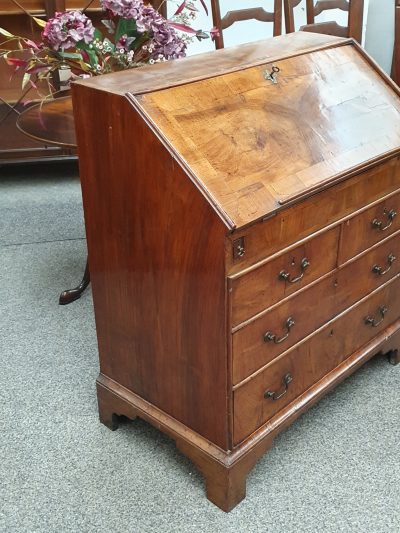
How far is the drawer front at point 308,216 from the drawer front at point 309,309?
0.16 m

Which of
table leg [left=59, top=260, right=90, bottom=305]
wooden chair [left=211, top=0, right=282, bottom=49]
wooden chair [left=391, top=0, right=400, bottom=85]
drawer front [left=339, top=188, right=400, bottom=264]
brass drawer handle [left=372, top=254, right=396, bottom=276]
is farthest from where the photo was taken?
wooden chair [left=211, top=0, right=282, bottom=49]

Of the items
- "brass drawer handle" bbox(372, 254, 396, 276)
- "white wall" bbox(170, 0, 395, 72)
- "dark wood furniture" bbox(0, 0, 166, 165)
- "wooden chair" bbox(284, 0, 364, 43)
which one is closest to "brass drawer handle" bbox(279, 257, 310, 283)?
"brass drawer handle" bbox(372, 254, 396, 276)

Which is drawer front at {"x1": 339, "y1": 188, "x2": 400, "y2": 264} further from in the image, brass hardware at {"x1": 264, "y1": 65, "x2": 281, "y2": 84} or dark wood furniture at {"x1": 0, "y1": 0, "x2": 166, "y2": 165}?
dark wood furniture at {"x1": 0, "y1": 0, "x2": 166, "y2": 165}

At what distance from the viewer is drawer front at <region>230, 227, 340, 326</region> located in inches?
58.0

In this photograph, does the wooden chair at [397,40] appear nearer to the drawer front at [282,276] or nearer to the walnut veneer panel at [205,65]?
the walnut veneer panel at [205,65]

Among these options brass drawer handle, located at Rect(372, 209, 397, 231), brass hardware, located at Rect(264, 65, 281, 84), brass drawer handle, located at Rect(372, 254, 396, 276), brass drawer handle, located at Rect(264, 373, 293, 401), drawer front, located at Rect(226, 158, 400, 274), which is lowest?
brass drawer handle, located at Rect(264, 373, 293, 401)

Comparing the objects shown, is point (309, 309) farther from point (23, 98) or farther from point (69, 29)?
point (23, 98)

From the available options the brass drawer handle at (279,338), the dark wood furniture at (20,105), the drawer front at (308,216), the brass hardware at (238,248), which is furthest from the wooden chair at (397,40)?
the dark wood furniture at (20,105)

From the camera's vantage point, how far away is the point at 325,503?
1709 millimetres

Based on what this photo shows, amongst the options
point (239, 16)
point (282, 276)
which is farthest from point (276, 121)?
point (239, 16)

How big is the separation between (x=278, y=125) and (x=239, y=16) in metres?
1.54

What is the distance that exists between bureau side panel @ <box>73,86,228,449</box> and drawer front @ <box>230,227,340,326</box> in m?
0.05

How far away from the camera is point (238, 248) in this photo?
1.41 m

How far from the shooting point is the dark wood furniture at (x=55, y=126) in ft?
7.70
